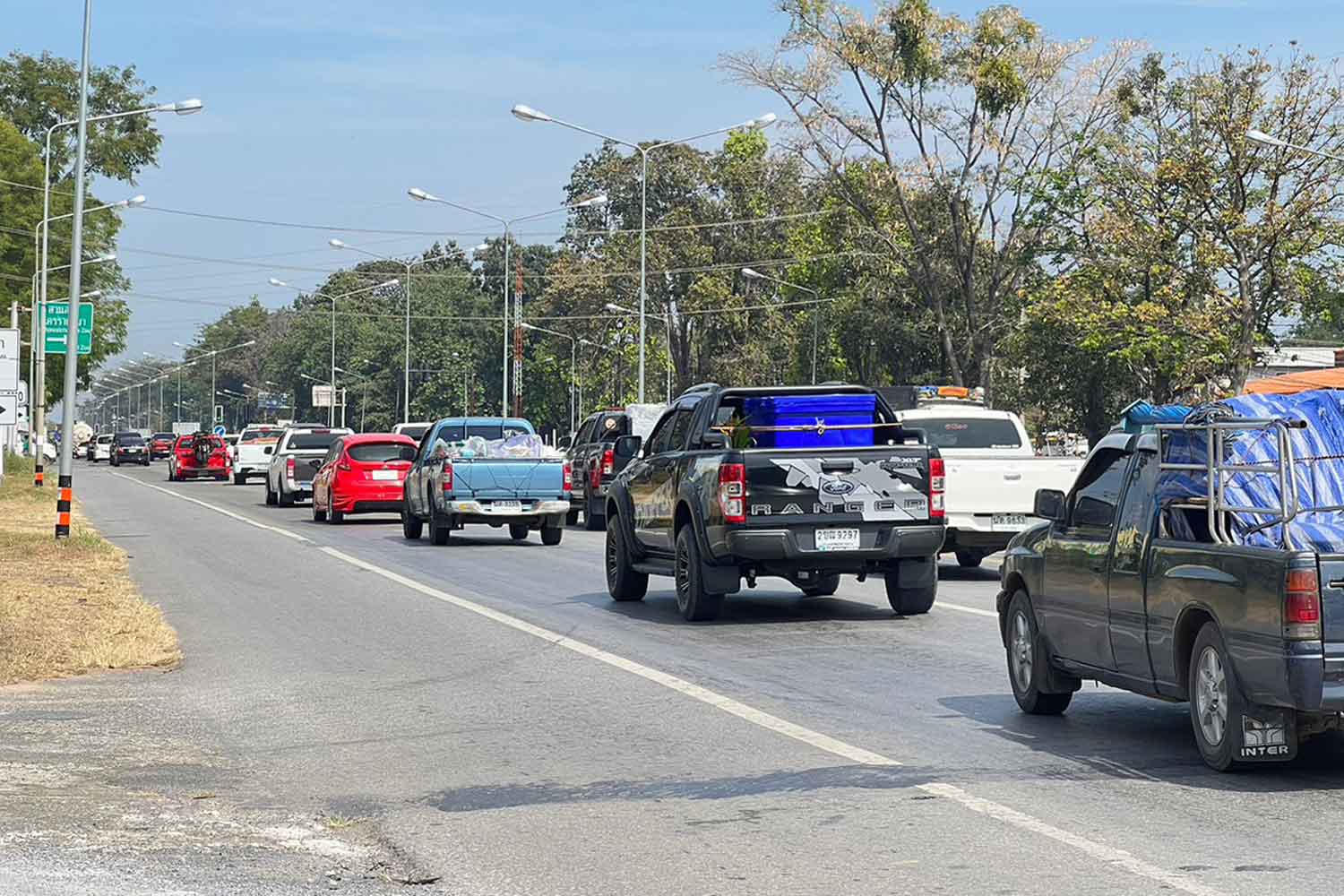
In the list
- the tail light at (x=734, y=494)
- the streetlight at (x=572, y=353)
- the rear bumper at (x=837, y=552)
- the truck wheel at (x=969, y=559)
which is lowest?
the truck wheel at (x=969, y=559)

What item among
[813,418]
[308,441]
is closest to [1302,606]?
[813,418]

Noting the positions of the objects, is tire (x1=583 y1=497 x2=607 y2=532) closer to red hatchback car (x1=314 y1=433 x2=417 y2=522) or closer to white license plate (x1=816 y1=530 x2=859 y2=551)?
red hatchback car (x1=314 y1=433 x2=417 y2=522)

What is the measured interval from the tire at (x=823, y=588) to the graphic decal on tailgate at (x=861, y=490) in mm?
1995

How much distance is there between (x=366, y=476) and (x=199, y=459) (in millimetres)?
35366

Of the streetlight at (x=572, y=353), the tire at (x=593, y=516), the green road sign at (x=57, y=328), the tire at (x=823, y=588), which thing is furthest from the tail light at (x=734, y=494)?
the streetlight at (x=572, y=353)

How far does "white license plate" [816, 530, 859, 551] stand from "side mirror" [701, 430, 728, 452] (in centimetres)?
121

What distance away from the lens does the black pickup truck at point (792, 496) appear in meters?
16.4

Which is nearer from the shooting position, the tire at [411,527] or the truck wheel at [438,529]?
the truck wheel at [438,529]

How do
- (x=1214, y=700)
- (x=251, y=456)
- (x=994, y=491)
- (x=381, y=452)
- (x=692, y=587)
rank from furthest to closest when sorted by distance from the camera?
(x=251, y=456), (x=381, y=452), (x=994, y=491), (x=692, y=587), (x=1214, y=700)

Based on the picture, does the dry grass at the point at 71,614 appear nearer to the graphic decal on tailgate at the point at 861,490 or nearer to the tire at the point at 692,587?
the tire at the point at 692,587

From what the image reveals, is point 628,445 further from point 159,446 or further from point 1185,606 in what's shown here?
point 159,446

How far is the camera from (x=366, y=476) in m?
36.1

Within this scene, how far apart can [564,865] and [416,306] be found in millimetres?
155490

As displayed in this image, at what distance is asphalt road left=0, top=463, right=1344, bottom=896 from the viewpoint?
719 centimetres
